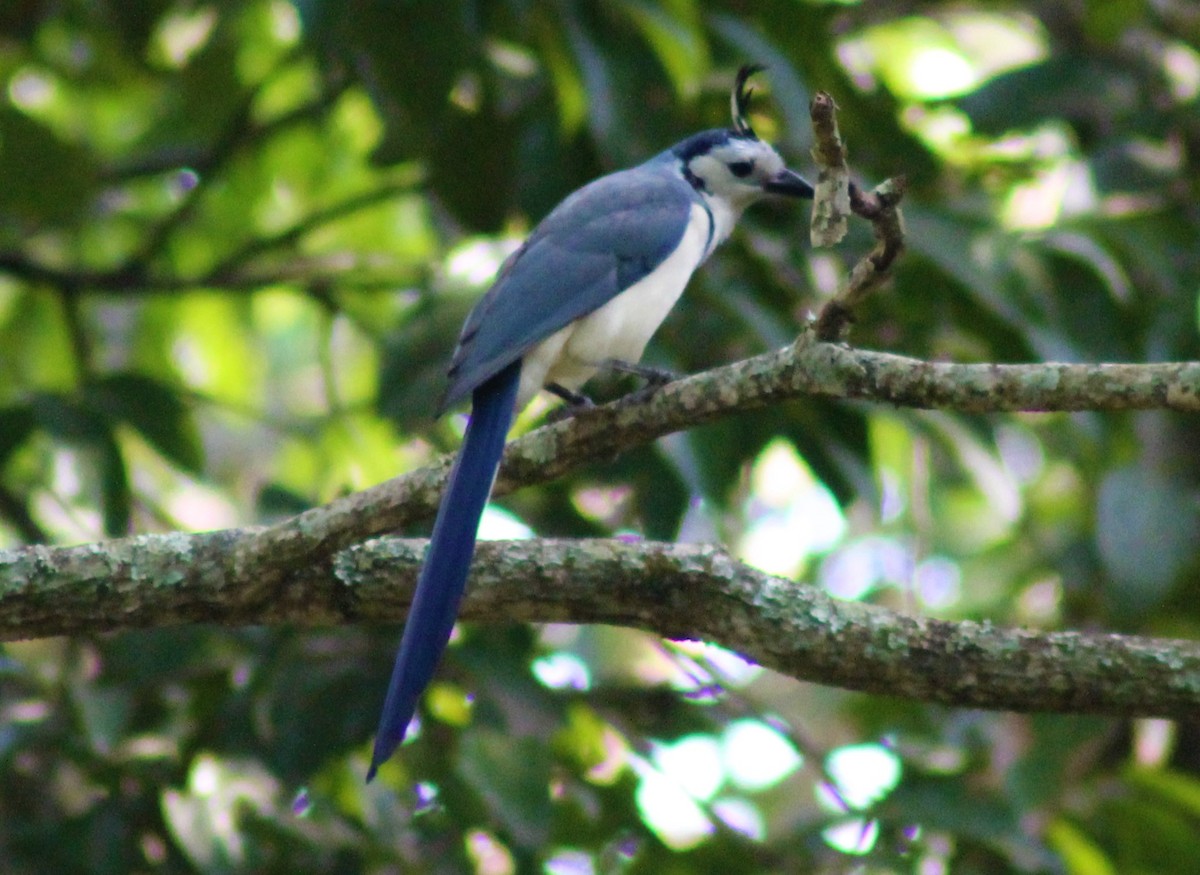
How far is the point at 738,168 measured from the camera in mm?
4316

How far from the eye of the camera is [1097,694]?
9.07ft

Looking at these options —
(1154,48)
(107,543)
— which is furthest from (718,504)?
→ (1154,48)

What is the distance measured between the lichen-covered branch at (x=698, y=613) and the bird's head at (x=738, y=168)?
170 centimetres

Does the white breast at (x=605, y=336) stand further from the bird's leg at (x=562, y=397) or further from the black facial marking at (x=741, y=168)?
the black facial marking at (x=741, y=168)

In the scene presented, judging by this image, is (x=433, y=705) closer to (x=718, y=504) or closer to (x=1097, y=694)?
(x=718, y=504)

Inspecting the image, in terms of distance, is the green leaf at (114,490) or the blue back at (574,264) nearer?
the blue back at (574,264)

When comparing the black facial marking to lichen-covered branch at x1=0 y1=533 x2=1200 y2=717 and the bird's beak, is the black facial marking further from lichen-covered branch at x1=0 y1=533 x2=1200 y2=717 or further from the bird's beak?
lichen-covered branch at x1=0 y1=533 x2=1200 y2=717

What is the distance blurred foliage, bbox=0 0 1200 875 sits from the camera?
3.91 m

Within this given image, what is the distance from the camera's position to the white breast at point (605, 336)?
11.9ft

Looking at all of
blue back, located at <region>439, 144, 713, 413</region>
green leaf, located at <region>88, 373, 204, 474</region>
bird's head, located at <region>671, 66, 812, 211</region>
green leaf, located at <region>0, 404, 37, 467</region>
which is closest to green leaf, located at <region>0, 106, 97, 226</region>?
green leaf, located at <region>88, 373, 204, 474</region>

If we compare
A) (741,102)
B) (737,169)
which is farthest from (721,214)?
(741,102)

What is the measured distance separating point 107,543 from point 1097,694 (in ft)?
6.00

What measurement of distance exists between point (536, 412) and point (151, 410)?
1437 millimetres

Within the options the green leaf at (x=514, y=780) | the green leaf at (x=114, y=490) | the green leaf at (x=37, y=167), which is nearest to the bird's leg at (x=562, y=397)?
the green leaf at (x=514, y=780)
